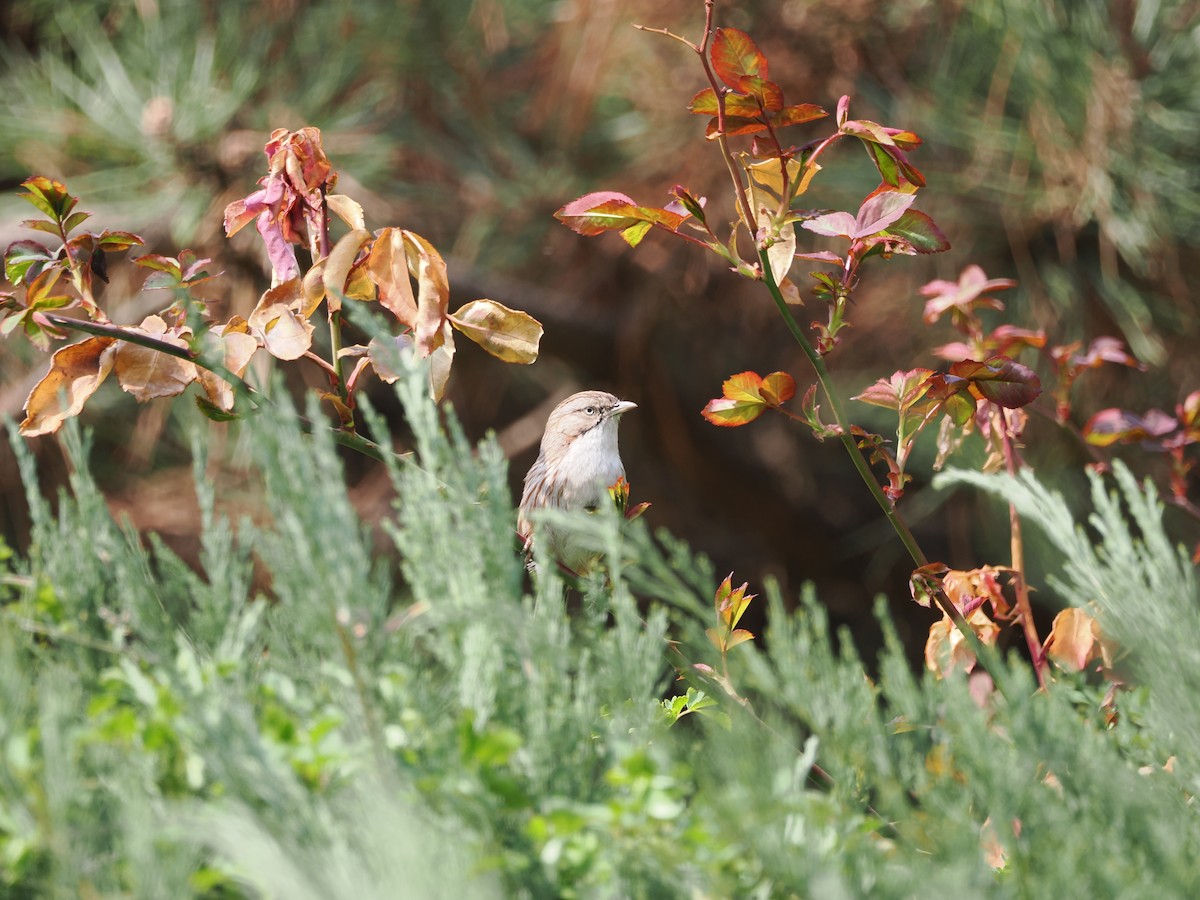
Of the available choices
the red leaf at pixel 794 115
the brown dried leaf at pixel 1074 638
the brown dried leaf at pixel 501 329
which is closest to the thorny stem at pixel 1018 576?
the brown dried leaf at pixel 1074 638

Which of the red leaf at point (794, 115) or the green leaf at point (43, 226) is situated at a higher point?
the red leaf at point (794, 115)

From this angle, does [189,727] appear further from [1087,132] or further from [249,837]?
[1087,132]

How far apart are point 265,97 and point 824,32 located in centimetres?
193

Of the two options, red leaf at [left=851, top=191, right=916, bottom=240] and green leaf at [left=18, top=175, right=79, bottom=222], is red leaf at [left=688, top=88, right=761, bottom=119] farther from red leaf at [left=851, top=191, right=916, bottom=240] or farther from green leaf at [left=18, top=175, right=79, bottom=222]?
→ green leaf at [left=18, top=175, right=79, bottom=222]

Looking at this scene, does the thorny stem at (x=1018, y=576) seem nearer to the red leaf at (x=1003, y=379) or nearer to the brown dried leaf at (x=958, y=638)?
the brown dried leaf at (x=958, y=638)

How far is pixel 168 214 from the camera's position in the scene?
395cm

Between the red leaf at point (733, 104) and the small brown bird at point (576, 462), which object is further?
the small brown bird at point (576, 462)

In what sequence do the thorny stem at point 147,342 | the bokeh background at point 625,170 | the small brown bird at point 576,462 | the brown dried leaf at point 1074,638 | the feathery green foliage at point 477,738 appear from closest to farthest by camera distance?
the feathery green foliage at point 477,738 < the thorny stem at point 147,342 < the brown dried leaf at point 1074,638 < the small brown bird at point 576,462 < the bokeh background at point 625,170

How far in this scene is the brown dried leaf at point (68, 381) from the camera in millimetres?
1465

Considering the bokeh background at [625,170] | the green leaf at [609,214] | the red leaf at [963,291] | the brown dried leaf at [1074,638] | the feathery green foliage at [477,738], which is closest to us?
the feathery green foliage at [477,738]

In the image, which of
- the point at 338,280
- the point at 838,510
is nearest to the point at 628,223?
the point at 338,280

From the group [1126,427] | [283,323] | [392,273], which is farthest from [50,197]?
[1126,427]

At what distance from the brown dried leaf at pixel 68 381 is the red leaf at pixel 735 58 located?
2.71ft

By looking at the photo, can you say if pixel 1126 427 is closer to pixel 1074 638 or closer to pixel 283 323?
pixel 1074 638
